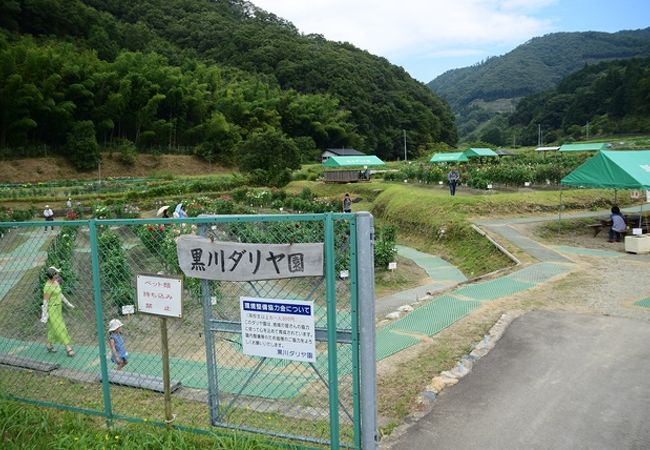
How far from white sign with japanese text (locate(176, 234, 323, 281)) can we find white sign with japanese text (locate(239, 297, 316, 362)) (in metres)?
0.18

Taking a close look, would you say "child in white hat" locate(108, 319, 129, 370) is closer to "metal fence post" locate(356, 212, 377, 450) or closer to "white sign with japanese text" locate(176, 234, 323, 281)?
"white sign with japanese text" locate(176, 234, 323, 281)

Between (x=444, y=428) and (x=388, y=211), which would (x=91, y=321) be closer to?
(x=444, y=428)

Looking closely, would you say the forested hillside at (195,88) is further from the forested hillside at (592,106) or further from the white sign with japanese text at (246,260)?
the white sign with japanese text at (246,260)

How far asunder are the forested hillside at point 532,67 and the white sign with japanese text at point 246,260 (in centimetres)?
13063

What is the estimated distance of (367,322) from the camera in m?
2.95

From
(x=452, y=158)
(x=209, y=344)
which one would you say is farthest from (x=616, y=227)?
(x=452, y=158)

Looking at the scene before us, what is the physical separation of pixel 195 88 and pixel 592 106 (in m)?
57.1

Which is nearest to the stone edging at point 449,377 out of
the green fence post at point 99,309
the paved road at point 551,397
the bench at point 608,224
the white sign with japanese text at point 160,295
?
the paved road at point 551,397

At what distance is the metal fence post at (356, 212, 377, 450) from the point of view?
2901 millimetres

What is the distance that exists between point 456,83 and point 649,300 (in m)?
178

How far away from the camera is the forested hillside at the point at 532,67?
138625mm

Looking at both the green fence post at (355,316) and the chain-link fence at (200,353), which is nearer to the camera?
the green fence post at (355,316)

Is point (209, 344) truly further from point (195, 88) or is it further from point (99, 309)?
point (195, 88)

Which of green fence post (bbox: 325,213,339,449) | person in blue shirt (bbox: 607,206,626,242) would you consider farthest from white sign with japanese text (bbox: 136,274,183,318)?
person in blue shirt (bbox: 607,206,626,242)
